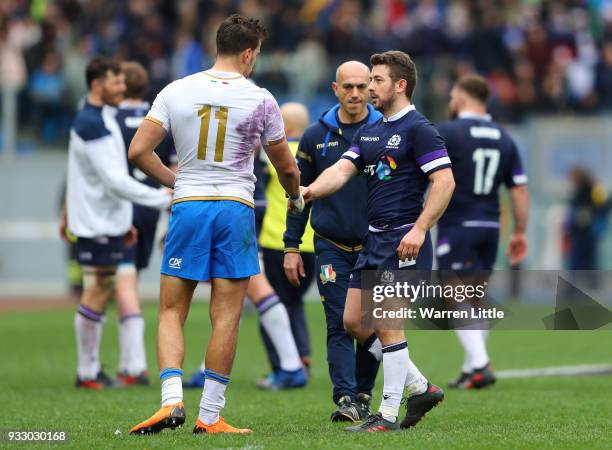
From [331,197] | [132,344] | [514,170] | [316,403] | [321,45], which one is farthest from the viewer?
[321,45]

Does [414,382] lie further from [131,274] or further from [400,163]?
[131,274]

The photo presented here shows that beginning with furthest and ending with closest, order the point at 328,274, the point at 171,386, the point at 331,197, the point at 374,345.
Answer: the point at 331,197 → the point at 328,274 → the point at 374,345 → the point at 171,386

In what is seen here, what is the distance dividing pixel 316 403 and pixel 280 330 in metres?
1.51

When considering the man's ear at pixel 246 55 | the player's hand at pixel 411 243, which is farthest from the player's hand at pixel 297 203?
the man's ear at pixel 246 55

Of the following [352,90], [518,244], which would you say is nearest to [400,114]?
[352,90]

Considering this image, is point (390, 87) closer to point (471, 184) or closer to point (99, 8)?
point (471, 184)

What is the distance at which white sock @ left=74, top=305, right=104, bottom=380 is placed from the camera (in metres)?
11.5

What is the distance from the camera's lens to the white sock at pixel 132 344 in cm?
1189

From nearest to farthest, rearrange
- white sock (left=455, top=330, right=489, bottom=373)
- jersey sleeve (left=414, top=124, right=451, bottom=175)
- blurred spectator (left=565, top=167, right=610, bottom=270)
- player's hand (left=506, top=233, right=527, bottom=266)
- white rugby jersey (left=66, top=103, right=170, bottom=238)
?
jersey sleeve (left=414, top=124, right=451, bottom=175)
white rugby jersey (left=66, top=103, right=170, bottom=238)
white sock (left=455, top=330, right=489, bottom=373)
player's hand (left=506, top=233, right=527, bottom=266)
blurred spectator (left=565, top=167, right=610, bottom=270)

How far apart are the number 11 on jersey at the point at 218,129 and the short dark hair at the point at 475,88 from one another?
14.8ft

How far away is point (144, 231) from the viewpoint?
40.5 ft

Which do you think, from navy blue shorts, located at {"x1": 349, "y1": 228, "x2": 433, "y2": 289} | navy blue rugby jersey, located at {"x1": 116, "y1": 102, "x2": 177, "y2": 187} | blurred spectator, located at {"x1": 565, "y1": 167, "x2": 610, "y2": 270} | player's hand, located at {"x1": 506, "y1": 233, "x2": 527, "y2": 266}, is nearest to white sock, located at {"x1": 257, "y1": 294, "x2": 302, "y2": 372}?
navy blue rugby jersey, located at {"x1": 116, "y1": 102, "x2": 177, "y2": 187}

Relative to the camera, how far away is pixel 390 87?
26.6ft

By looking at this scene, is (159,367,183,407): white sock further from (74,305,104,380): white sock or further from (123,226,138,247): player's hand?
(123,226,138,247): player's hand
